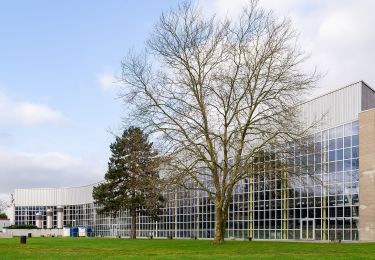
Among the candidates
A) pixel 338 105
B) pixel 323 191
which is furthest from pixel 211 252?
pixel 338 105

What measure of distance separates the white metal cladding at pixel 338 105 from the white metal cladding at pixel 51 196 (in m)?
69.7

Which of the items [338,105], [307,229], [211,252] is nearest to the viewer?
[211,252]

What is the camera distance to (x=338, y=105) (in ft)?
176

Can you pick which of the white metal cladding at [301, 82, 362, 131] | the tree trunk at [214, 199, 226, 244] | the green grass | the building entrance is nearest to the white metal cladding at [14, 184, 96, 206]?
the building entrance

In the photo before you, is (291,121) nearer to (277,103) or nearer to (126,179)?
(277,103)

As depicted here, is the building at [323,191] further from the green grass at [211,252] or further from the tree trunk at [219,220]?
the green grass at [211,252]

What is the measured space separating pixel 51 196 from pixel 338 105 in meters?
86.2

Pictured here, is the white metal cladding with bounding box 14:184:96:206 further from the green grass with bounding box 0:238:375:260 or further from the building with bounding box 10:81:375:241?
the green grass with bounding box 0:238:375:260

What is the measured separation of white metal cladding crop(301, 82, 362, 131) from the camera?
51688 millimetres

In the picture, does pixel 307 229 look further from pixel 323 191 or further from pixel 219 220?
pixel 219 220

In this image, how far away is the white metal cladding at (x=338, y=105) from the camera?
51.7 meters

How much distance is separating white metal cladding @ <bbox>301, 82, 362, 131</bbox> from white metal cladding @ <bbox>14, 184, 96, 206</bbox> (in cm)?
6970

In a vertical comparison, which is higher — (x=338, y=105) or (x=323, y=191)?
(x=338, y=105)

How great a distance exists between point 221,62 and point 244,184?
30.5m
